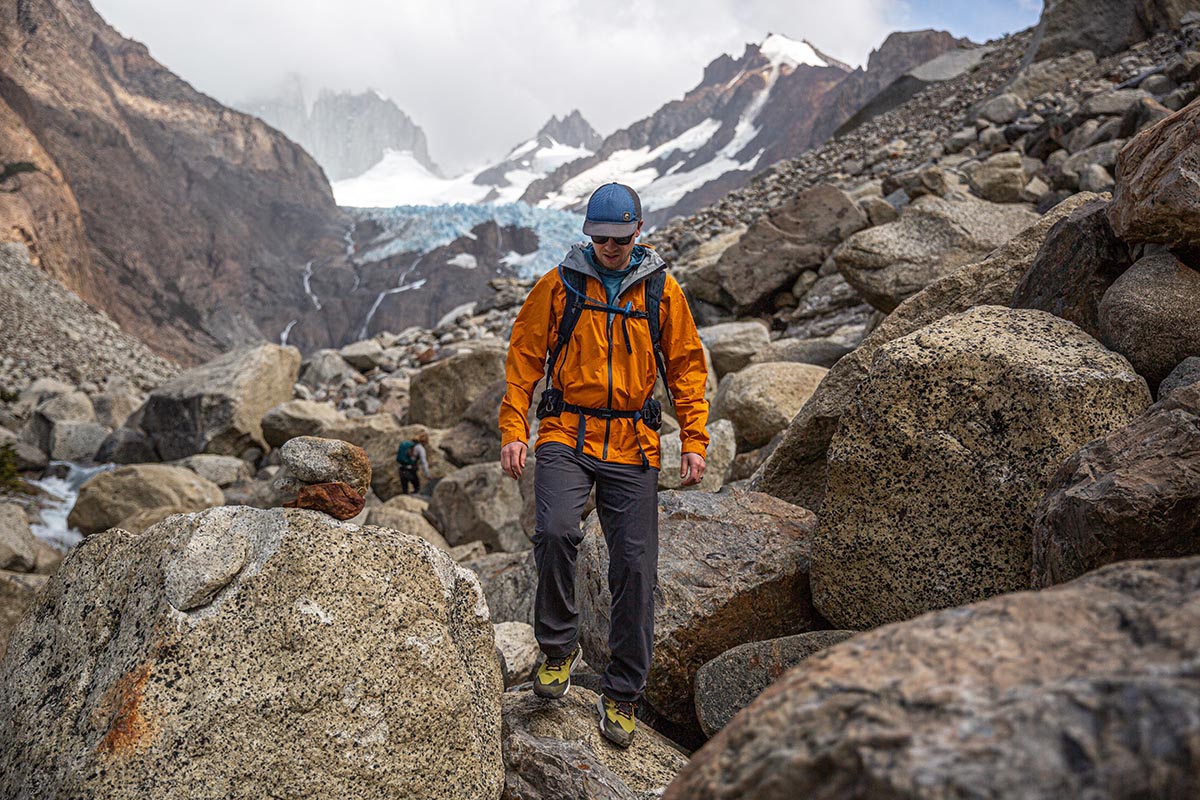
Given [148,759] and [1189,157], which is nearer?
[148,759]

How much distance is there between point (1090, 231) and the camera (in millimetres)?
5055

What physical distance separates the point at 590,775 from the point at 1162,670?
100 inches

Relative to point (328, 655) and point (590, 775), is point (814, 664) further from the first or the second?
point (328, 655)

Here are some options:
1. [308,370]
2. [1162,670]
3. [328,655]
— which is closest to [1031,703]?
[1162,670]

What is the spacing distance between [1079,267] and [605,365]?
337 centimetres

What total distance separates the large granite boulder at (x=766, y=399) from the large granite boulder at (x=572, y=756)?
4.87 m

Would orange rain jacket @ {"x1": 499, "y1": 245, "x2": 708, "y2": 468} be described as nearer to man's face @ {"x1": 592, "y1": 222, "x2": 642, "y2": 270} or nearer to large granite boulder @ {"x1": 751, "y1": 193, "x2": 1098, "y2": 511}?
man's face @ {"x1": 592, "y1": 222, "x2": 642, "y2": 270}

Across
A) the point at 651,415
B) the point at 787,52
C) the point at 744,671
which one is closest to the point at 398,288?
the point at 651,415

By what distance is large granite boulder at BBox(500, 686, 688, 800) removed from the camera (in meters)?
3.47

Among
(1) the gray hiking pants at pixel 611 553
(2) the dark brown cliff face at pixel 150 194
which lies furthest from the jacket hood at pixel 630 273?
(2) the dark brown cliff face at pixel 150 194

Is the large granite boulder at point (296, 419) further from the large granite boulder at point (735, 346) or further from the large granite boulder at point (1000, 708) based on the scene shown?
the large granite boulder at point (1000, 708)

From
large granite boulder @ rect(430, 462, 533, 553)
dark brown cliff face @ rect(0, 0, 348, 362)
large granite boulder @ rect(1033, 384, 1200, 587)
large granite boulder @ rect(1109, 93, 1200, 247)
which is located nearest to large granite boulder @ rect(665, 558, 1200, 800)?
large granite boulder @ rect(1033, 384, 1200, 587)

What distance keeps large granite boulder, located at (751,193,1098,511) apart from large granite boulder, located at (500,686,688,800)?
2214mm

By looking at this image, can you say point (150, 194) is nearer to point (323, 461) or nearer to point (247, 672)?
point (323, 461)
